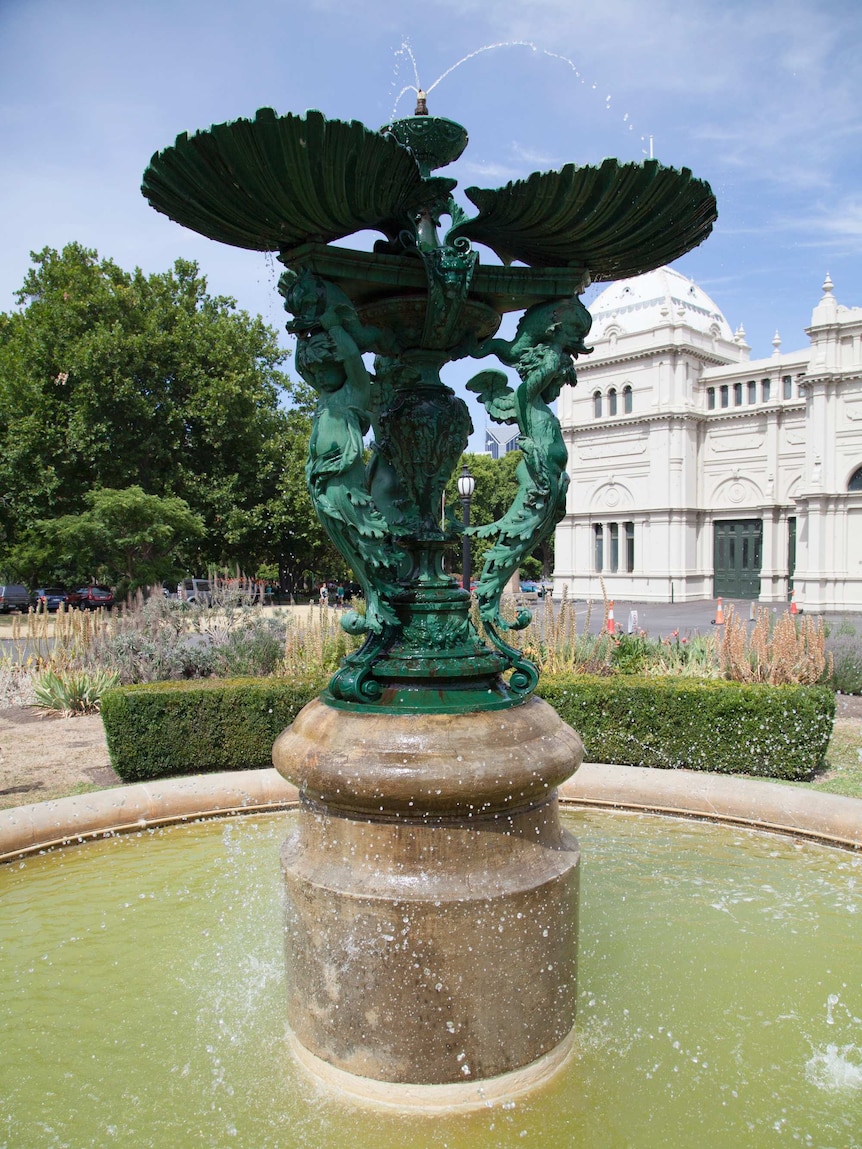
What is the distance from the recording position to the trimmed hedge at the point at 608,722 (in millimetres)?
7383

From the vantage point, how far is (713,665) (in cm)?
1020

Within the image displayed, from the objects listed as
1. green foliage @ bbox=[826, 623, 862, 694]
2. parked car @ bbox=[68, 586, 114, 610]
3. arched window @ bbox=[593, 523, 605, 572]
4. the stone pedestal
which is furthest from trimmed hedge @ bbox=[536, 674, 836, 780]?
arched window @ bbox=[593, 523, 605, 572]

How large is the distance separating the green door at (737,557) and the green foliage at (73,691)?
34817 millimetres

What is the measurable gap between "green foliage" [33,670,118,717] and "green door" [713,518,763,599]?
3482 cm

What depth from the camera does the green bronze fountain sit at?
295 centimetres

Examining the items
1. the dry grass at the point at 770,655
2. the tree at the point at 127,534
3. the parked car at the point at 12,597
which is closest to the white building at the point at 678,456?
the tree at the point at 127,534

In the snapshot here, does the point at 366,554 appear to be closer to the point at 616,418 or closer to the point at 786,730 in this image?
the point at 786,730

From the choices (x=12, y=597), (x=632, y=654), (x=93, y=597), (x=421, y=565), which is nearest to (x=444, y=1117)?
(x=421, y=565)

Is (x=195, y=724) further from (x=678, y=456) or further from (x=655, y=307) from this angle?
(x=655, y=307)

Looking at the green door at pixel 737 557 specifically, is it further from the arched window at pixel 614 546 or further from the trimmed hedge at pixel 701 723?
the trimmed hedge at pixel 701 723

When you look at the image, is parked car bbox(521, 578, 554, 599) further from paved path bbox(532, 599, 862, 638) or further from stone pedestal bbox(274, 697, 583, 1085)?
stone pedestal bbox(274, 697, 583, 1085)

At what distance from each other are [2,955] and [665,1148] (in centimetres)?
322

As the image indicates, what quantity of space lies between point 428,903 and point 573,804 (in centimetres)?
382

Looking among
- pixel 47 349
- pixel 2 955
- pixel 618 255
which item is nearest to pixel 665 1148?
pixel 2 955
